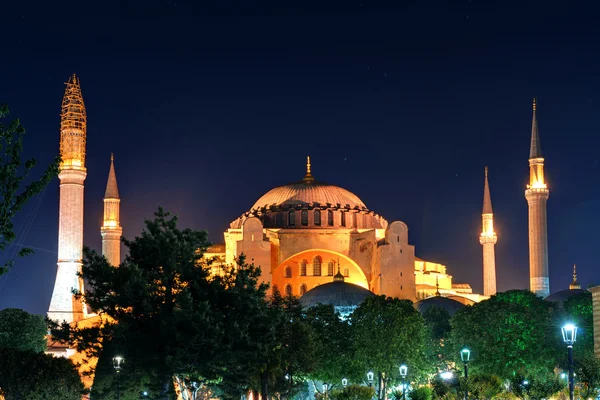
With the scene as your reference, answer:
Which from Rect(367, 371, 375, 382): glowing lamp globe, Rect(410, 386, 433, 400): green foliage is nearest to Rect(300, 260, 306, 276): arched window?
Rect(367, 371, 375, 382): glowing lamp globe

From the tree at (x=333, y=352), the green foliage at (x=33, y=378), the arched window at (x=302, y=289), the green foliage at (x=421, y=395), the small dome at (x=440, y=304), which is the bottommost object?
the green foliage at (x=421, y=395)

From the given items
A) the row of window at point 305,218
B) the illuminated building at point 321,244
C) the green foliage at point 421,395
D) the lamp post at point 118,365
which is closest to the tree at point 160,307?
the lamp post at point 118,365

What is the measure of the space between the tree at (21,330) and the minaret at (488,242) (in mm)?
37230

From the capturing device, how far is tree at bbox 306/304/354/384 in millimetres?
43219

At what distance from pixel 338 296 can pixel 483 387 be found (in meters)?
29.4

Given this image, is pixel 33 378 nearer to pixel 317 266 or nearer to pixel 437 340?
pixel 437 340

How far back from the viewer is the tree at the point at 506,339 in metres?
43.5

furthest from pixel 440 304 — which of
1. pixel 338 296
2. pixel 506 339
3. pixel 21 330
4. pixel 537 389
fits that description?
pixel 537 389

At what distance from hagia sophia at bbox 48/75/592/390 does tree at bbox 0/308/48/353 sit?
43.5 ft

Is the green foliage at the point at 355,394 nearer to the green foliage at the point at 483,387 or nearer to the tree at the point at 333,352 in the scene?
the green foliage at the point at 483,387

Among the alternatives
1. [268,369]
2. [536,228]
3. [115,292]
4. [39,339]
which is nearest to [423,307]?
[536,228]

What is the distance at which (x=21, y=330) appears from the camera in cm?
4141

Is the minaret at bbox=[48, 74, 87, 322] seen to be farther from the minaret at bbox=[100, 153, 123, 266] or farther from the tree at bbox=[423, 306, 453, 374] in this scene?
the tree at bbox=[423, 306, 453, 374]

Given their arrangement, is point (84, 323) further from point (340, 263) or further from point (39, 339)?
point (340, 263)
